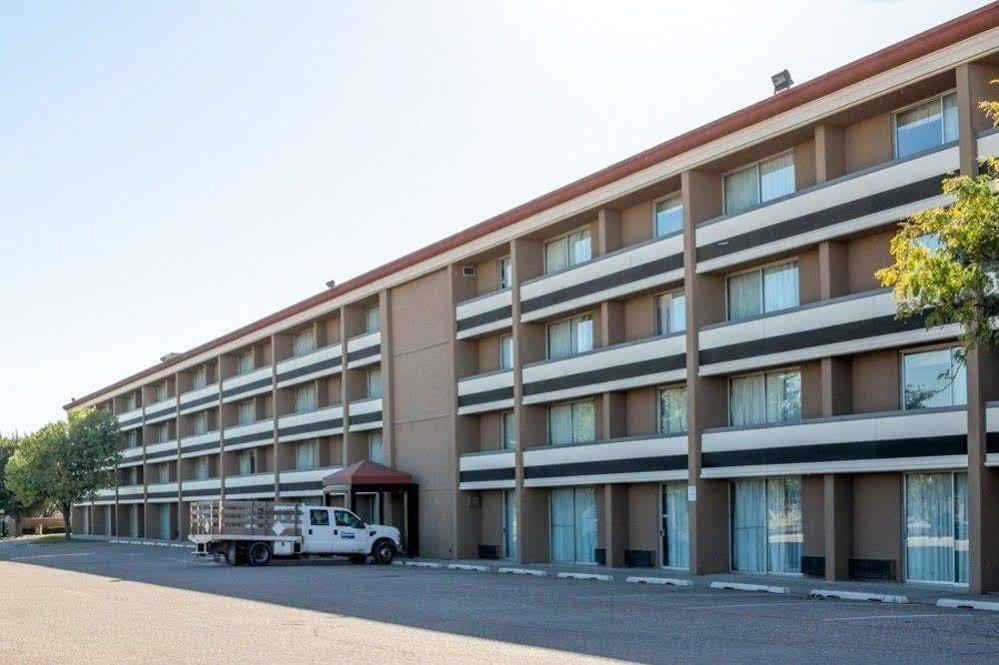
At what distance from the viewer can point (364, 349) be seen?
55.4 m

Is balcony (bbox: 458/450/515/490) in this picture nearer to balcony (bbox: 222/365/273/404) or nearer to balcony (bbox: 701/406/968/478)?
balcony (bbox: 701/406/968/478)

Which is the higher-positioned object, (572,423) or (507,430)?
(572,423)

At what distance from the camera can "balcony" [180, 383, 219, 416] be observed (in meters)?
76.2

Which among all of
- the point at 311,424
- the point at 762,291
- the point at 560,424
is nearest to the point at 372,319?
the point at 311,424

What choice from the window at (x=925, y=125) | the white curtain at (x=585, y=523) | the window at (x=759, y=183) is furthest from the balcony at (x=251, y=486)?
the window at (x=925, y=125)

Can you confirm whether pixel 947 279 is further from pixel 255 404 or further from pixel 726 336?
pixel 255 404

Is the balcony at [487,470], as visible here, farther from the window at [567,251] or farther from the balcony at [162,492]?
the balcony at [162,492]

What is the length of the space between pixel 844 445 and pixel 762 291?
5.46 metres

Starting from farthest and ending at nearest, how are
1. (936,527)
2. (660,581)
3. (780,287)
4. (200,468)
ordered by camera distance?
(200,468)
(780,287)
(660,581)
(936,527)

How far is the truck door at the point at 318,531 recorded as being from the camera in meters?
44.1

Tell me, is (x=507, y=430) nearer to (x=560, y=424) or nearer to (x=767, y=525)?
(x=560, y=424)

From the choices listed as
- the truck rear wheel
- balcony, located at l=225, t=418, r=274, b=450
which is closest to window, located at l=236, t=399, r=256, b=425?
balcony, located at l=225, t=418, r=274, b=450

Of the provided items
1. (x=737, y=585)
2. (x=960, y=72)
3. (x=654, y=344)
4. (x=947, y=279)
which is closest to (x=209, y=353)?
(x=654, y=344)

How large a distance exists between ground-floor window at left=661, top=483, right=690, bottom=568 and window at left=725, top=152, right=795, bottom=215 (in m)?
7.90
